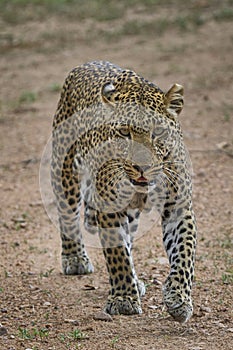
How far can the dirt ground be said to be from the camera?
6.81m

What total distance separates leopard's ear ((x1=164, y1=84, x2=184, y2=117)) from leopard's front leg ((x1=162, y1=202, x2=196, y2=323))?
76 centimetres

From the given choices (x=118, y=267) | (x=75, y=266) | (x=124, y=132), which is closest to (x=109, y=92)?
(x=124, y=132)

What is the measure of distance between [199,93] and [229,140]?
2816mm

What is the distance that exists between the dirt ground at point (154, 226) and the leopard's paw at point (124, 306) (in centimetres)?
11

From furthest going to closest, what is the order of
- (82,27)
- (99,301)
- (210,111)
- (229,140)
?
(82,27)
(210,111)
(229,140)
(99,301)

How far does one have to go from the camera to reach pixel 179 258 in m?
6.81

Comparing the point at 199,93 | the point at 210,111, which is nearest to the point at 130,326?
the point at 210,111

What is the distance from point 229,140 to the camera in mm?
12945

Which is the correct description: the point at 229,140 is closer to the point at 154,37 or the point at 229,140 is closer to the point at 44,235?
the point at 44,235

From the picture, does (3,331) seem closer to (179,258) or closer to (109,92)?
(179,258)

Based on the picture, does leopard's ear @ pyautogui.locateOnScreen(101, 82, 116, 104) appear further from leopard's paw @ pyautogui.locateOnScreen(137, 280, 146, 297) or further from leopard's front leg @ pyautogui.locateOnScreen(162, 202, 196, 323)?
leopard's paw @ pyautogui.locateOnScreen(137, 280, 146, 297)

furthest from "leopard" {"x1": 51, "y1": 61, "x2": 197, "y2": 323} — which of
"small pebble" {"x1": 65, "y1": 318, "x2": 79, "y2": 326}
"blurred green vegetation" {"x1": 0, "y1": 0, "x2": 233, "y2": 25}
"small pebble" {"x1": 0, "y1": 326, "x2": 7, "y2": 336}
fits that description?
"blurred green vegetation" {"x1": 0, "y1": 0, "x2": 233, "y2": 25}

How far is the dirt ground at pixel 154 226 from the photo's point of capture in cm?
681

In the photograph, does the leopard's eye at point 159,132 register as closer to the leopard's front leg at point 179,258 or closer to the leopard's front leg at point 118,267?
the leopard's front leg at point 179,258
